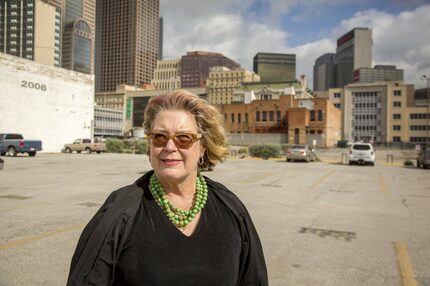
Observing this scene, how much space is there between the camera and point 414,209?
938cm

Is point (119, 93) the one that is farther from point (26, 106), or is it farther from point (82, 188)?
point (82, 188)

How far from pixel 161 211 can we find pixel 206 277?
43cm

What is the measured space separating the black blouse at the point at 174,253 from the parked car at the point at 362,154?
28.2 meters

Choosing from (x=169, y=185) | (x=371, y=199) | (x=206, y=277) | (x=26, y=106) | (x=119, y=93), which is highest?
(x=119, y=93)

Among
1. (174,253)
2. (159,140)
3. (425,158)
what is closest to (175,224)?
(174,253)

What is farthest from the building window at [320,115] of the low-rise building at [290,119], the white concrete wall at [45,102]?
the white concrete wall at [45,102]

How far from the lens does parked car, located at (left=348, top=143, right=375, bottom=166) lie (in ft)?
91.1

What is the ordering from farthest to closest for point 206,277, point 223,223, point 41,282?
point 41,282
point 223,223
point 206,277

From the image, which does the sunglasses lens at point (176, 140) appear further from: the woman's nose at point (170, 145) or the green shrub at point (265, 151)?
the green shrub at point (265, 151)

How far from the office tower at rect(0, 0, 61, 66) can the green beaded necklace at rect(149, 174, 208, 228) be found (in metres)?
150

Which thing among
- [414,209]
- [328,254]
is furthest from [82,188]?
[414,209]

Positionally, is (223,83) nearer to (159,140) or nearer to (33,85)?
(33,85)

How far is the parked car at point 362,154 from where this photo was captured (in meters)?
27.8

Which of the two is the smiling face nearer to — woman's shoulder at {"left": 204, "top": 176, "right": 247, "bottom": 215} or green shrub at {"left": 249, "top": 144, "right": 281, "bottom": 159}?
woman's shoulder at {"left": 204, "top": 176, "right": 247, "bottom": 215}
